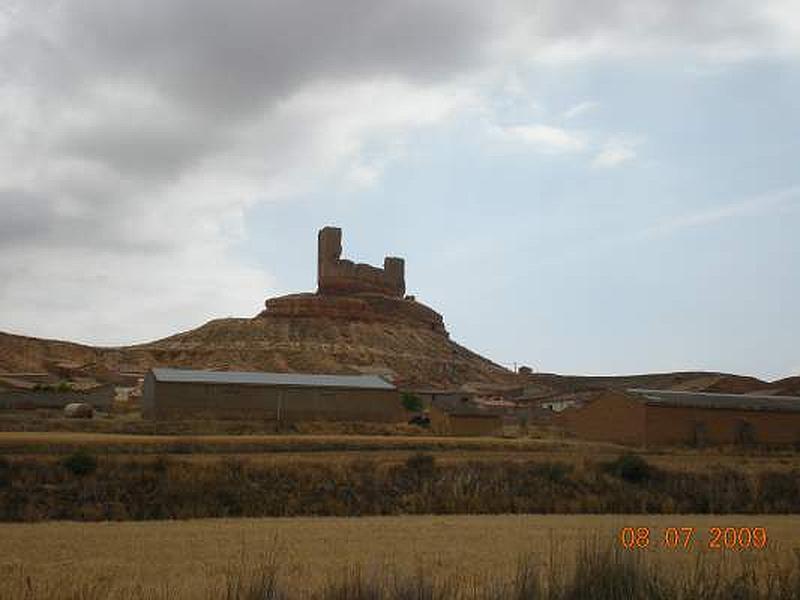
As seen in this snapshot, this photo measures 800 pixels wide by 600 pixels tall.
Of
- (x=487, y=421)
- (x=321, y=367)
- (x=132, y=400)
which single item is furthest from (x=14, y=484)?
(x=321, y=367)

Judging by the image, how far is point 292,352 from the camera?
354 ft

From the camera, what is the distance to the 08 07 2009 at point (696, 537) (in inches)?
778

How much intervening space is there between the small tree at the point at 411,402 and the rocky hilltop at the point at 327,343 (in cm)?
2165

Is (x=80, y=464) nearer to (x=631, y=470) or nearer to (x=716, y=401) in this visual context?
(x=631, y=470)

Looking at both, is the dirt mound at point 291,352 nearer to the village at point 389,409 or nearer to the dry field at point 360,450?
the village at point 389,409

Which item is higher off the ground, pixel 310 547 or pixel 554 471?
pixel 554 471

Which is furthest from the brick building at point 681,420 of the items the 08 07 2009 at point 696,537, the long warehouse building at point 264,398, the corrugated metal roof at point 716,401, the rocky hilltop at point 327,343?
the rocky hilltop at point 327,343

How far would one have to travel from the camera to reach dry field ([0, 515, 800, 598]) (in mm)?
16188

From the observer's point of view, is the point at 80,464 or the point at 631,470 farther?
the point at 631,470

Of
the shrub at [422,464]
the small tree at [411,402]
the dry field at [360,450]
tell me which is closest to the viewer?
the shrub at [422,464]

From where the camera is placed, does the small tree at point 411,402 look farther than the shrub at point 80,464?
Yes

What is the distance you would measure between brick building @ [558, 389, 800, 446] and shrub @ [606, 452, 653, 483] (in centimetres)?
1508

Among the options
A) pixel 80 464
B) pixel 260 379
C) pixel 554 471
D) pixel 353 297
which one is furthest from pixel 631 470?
pixel 353 297

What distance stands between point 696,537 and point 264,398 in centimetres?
3588
